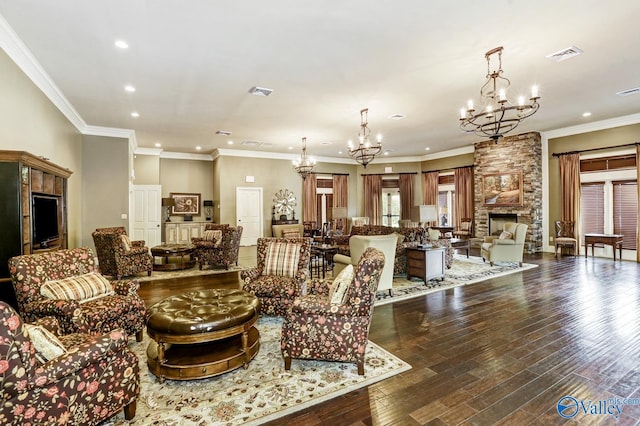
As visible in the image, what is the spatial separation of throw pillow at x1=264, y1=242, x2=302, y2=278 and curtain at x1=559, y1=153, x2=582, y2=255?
8.46m

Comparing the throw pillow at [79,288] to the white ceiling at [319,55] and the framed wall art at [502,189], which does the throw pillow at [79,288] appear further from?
the framed wall art at [502,189]

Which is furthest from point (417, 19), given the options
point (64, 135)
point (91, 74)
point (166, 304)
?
point (64, 135)

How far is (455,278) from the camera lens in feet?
20.1

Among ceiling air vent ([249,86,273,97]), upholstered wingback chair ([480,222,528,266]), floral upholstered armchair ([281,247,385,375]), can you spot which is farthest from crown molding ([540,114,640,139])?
floral upholstered armchair ([281,247,385,375])

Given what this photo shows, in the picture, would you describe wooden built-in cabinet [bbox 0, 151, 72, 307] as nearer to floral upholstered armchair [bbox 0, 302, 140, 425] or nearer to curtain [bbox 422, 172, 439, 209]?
floral upholstered armchair [bbox 0, 302, 140, 425]

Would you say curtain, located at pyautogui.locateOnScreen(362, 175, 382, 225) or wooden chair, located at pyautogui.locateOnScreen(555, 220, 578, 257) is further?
curtain, located at pyautogui.locateOnScreen(362, 175, 382, 225)

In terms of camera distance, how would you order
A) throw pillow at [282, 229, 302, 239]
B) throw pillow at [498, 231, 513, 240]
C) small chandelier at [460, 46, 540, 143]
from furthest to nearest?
throw pillow at [282, 229, 302, 239] < throw pillow at [498, 231, 513, 240] < small chandelier at [460, 46, 540, 143]

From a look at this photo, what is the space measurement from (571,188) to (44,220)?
456 inches

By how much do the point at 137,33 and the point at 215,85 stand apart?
1660mm

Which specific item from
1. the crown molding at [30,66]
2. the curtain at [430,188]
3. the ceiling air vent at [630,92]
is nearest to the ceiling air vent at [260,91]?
the crown molding at [30,66]

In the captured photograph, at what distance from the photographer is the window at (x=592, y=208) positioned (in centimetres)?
824

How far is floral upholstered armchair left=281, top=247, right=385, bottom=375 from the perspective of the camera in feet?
8.73

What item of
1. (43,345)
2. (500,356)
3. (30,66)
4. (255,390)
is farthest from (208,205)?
(500,356)

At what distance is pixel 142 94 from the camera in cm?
562
